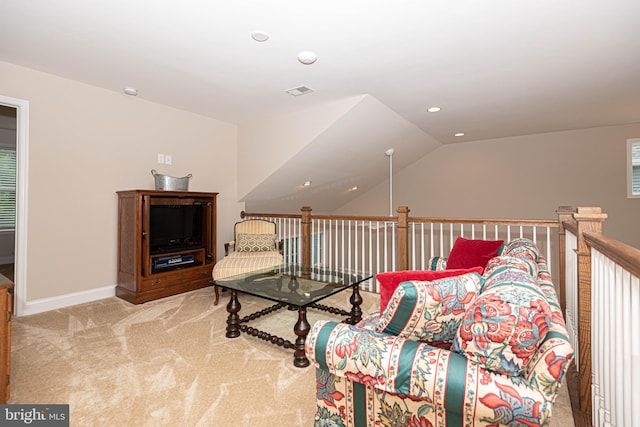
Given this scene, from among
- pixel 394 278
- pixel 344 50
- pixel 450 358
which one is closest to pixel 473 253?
pixel 394 278

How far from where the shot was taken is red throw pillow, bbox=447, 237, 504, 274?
2.42 m

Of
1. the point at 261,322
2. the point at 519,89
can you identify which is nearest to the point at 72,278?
the point at 261,322

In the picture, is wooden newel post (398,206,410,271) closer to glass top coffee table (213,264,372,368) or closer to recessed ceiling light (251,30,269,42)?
glass top coffee table (213,264,372,368)

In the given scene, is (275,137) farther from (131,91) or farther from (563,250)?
(563,250)

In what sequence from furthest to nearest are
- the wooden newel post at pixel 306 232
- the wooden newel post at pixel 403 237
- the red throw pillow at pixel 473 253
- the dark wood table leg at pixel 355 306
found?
the wooden newel post at pixel 306 232 < the wooden newel post at pixel 403 237 < the dark wood table leg at pixel 355 306 < the red throw pillow at pixel 473 253

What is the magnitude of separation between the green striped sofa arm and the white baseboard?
3.45 m

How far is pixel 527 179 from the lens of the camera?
5871mm

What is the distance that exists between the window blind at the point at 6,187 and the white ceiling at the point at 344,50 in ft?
10.5

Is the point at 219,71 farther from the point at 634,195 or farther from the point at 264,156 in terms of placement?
the point at 634,195

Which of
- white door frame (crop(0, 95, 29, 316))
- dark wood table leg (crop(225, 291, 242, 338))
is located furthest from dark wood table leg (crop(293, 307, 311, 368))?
white door frame (crop(0, 95, 29, 316))

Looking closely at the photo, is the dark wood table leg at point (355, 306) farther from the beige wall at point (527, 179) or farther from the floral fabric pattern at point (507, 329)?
the beige wall at point (527, 179)

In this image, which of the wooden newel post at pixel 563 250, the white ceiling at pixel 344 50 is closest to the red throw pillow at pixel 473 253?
the wooden newel post at pixel 563 250

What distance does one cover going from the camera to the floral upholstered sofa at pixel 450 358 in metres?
0.98

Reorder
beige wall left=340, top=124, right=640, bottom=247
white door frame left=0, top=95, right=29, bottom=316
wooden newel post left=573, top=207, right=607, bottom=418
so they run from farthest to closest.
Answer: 1. beige wall left=340, top=124, right=640, bottom=247
2. white door frame left=0, top=95, right=29, bottom=316
3. wooden newel post left=573, top=207, right=607, bottom=418
